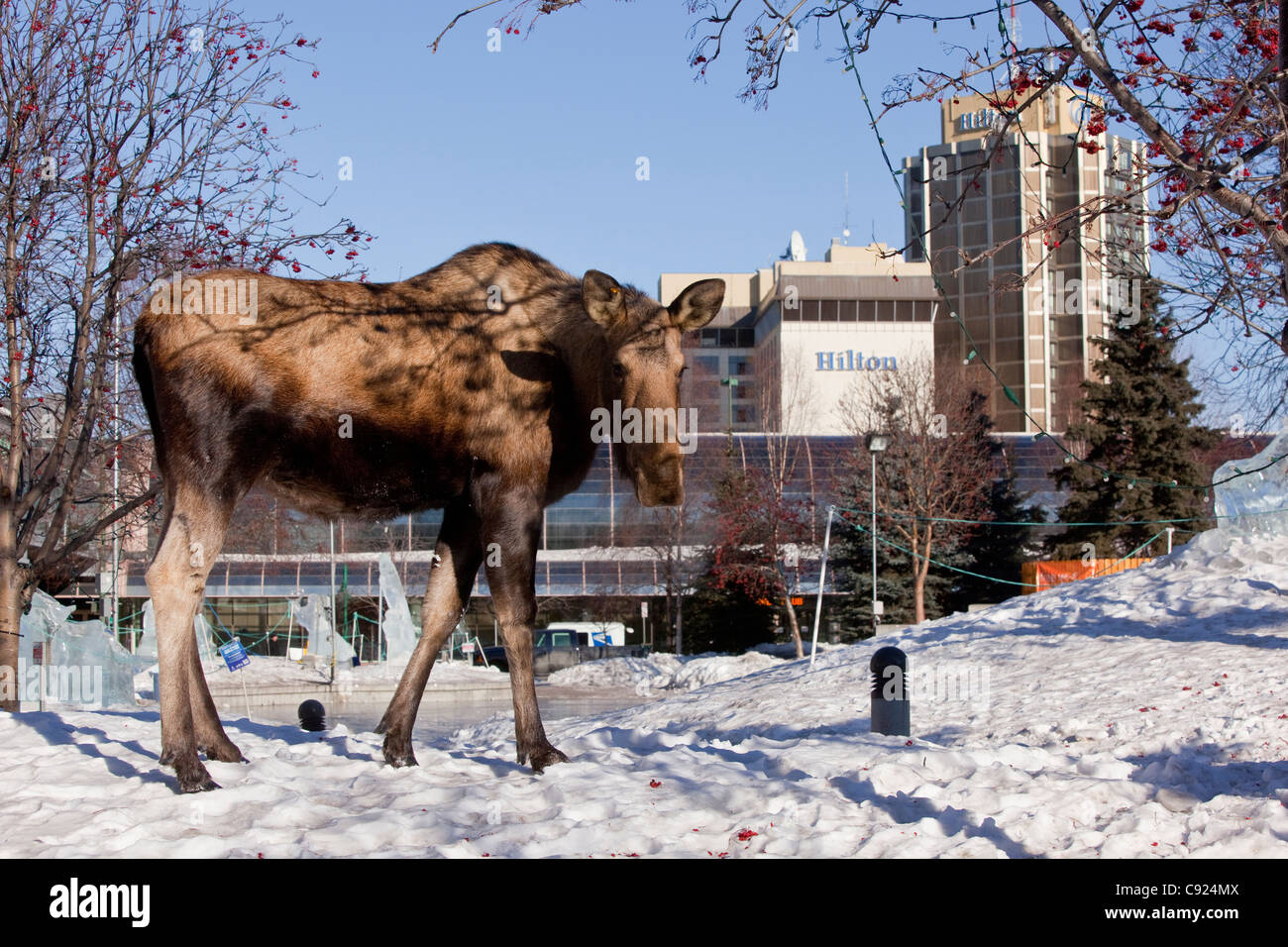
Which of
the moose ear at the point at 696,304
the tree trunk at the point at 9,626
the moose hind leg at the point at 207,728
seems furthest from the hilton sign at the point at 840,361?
the moose hind leg at the point at 207,728

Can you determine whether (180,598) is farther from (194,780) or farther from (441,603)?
(441,603)

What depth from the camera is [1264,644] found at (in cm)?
1338

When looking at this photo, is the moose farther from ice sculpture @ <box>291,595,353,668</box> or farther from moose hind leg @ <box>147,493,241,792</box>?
ice sculpture @ <box>291,595,353,668</box>

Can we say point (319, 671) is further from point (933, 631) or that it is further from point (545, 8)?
point (545, 8)

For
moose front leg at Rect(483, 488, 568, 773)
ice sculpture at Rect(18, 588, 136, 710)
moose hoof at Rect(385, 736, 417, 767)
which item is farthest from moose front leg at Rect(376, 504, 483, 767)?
ice sculpture at Rect(18, 588, 136, 710)

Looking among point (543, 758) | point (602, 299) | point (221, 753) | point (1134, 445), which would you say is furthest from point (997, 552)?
point (221, 753)

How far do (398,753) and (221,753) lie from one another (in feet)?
3.06

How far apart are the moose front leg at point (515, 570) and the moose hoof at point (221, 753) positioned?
1531 millimetres

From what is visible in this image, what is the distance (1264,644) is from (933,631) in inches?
229

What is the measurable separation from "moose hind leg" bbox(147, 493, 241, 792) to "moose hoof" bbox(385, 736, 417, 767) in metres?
1.17

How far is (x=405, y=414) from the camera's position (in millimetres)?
5742

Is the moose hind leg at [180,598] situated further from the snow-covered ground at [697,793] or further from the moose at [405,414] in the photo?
the snow-covered ground at [697,793]

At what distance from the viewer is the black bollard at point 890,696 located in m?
10.4

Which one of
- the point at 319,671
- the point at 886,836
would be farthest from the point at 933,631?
the point at 319,671
